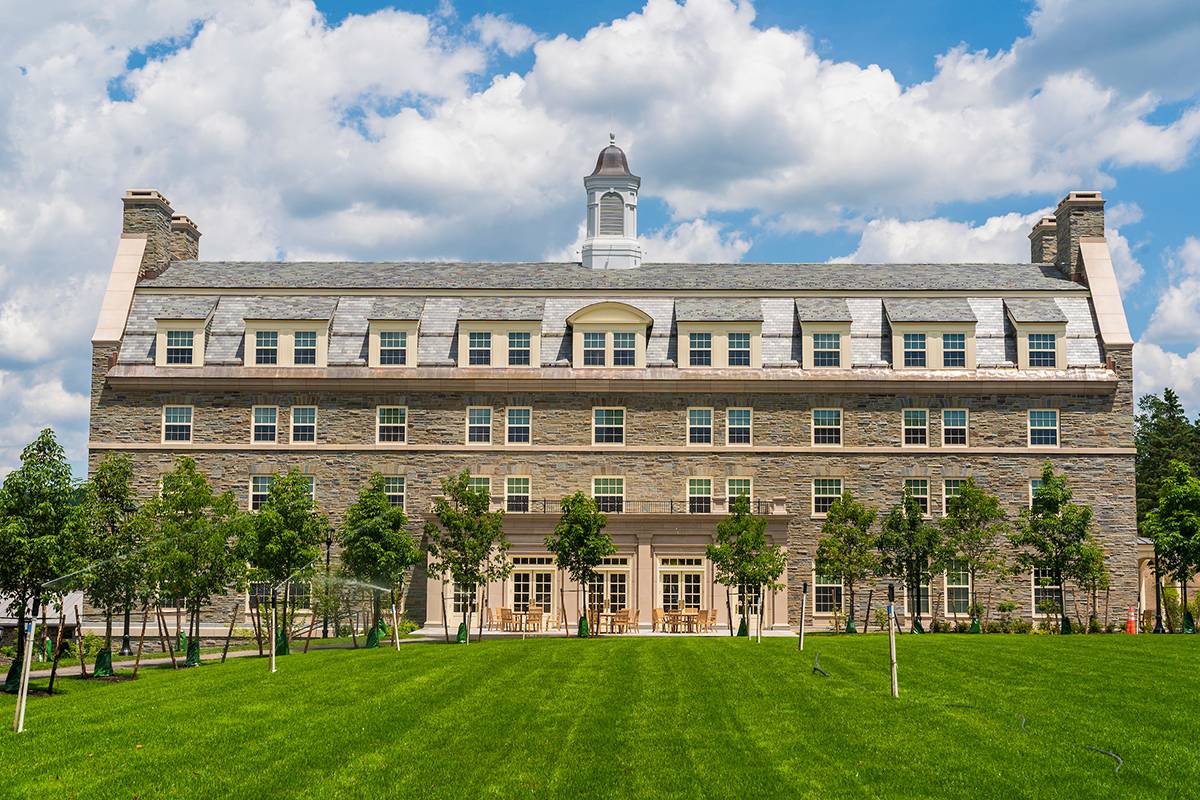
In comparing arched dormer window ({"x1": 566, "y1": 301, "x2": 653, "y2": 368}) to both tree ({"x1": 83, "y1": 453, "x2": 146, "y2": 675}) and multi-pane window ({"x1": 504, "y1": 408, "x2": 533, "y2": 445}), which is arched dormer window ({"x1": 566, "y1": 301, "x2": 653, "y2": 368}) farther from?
tree ({"x1": 83, "y1": 453, "x2": 146, "y2": 675})

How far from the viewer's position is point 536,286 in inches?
2024

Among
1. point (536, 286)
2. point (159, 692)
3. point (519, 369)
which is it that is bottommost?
point (159, 692)

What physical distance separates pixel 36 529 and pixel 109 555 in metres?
A: 4.03

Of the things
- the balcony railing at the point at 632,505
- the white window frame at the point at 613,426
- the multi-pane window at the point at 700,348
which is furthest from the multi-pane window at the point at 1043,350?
the white window frame at the point at 613,426

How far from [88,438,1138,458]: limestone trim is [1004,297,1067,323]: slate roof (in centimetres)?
508

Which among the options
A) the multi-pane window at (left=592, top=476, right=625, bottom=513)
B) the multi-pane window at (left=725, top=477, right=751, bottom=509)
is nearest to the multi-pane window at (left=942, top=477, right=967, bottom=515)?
the multi-pane window at (left=725, top=477, right=751, bottom=509)

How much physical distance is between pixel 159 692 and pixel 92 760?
7119 mm

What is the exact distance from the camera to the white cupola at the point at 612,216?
55844 mm

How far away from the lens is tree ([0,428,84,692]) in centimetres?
2659

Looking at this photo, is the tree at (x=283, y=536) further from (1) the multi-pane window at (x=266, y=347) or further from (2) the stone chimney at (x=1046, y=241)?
(2) the stone chimney at (x=1046, y=241)

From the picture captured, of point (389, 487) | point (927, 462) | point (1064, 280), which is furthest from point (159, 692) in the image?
point (1064, 280)

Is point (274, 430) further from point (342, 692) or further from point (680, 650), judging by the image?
point (342, 692)

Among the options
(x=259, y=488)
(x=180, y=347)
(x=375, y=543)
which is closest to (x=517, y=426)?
(x=375, y=543)

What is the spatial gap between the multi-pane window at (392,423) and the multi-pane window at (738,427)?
12.7m
